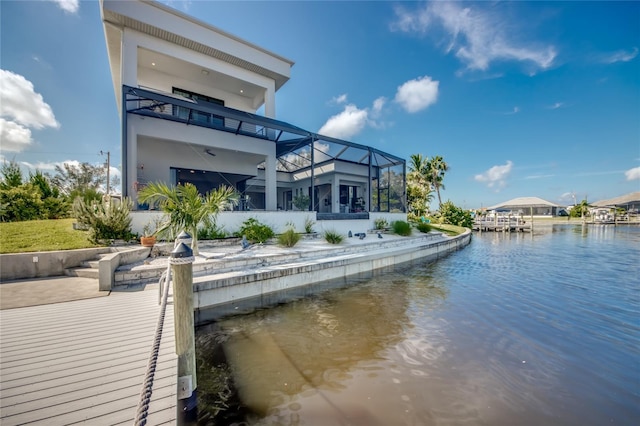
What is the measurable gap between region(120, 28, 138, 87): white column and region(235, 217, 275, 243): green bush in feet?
24.3

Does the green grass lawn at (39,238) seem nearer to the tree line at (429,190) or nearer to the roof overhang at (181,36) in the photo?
the roof overhang at (181,36)

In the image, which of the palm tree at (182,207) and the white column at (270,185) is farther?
the white column at (270,185)

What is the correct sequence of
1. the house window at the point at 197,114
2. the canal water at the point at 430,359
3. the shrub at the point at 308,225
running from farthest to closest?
the shrub at the point at 308,225, the house window at the point at 197,114, the canal water at the point at 430,359

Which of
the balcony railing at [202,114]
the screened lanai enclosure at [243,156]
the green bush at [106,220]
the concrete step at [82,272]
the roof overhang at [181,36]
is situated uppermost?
the roof overhang at [181,36]

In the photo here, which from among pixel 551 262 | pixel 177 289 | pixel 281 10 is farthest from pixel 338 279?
pixel 281 10

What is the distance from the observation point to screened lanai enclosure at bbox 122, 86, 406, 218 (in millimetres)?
9391

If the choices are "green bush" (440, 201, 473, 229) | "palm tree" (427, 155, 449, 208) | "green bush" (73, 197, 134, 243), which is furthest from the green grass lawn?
"palm tree" (427, 155, 449, 208)

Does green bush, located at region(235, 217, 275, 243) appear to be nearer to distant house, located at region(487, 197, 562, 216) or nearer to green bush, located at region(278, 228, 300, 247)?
green bush, located at region(278, 228, 300, 247)

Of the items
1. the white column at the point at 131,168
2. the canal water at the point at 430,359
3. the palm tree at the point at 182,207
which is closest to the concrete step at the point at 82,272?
the palm tree at the point at 182,207

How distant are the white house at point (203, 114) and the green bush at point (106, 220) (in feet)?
4.45

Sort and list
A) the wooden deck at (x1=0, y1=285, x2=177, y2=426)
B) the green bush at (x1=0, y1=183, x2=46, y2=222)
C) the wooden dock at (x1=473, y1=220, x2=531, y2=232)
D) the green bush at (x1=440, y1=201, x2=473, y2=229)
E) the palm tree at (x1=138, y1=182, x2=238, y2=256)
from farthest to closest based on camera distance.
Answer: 1. the wooden dock at (x1=473, y1=220, x2=531, y2=232)
2. the green bush at (x1=440, y1=201, x2=473, y2=229)
3. the green bush at (x1=0, y1=183, x2=46, y2=222)
4. the palm tree at (x1=138, y1=182, x2=238, y2=256)
5. the wooden deck at (x1=0, y1=285, x2=177, y2=426)

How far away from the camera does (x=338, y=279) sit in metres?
7.80

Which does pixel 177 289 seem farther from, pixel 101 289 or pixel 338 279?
pixel 338 279

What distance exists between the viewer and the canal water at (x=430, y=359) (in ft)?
8.82
